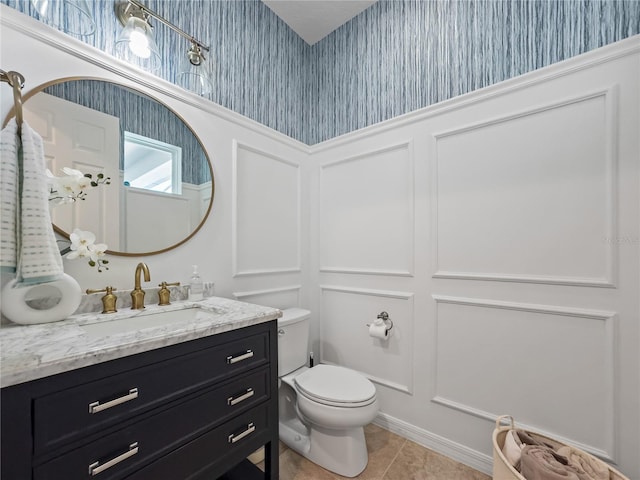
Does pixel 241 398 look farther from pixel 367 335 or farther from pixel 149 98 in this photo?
pixel 149 98

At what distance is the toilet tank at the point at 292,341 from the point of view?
1.69 meters

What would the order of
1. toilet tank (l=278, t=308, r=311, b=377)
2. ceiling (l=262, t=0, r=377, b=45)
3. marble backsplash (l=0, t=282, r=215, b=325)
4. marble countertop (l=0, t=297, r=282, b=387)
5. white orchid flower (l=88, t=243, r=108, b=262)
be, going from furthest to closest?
ceiling (l=262, t=0, r=377, b=45), toilet tank (l=278, t=308, r=311, b=377), white orchid flower (l=88, t=243, r=108, b=262), marble backsplash (l=0, t=282, r=215, b=325), marble countertop (l=0, t=297, r=282, b=387)

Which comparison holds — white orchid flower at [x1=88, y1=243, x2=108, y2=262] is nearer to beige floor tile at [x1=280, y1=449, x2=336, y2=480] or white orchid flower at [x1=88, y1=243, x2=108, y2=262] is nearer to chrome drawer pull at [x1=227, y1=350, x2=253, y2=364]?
chrome drawer pull at [x1=227, y1=350, x2=253, y2=364]

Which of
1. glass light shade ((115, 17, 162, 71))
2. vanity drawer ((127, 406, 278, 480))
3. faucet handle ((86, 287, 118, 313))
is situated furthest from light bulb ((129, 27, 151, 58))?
vanity drawer ((127, 406, 278, 480))

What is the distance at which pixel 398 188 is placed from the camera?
1824 millimetres

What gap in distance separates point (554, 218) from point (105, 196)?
2.12 m

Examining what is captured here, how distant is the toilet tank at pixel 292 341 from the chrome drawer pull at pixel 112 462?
90 centimetres

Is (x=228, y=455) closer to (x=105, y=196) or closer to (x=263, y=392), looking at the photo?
(x=263, y=392)

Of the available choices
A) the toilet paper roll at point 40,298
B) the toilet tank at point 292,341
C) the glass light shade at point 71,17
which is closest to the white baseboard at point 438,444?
the toilet tank at point 292,341

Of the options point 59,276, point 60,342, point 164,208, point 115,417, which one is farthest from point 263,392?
point 164,208

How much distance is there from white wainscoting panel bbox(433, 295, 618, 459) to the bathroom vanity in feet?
3.42

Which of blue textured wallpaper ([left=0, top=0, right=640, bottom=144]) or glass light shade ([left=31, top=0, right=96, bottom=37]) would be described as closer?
glass light shade ([left=31, top=0, right=96, bottom=37])

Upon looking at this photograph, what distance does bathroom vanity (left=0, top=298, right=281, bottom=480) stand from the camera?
26.6 inches

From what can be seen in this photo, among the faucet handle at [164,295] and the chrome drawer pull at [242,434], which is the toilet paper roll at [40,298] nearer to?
the faucet handle at [164,295]
